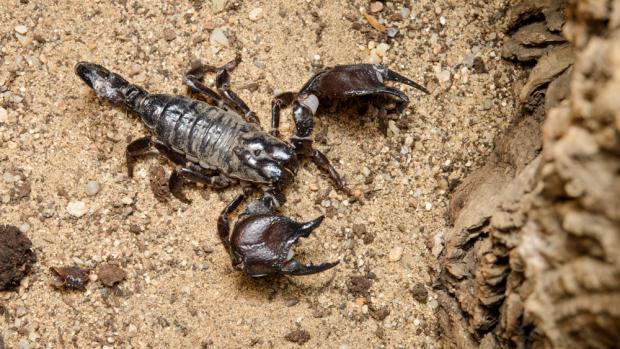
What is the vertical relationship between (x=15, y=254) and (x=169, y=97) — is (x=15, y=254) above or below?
below

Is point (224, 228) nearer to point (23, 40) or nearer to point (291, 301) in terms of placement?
point (291, 301)

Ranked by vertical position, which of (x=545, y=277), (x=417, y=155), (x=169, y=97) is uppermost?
(x=545, y=277)

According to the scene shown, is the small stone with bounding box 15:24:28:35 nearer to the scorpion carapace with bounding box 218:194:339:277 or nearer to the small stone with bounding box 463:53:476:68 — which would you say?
the scorpion carapace with bounding box 218:194:339:277

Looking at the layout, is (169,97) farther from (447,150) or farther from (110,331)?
(447,150)

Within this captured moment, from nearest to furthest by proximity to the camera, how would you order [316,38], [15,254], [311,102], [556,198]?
[556,198] < [15,254] < [311,102] < [316,38]

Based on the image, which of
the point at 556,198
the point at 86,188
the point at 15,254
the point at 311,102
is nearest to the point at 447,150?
the point at 311,102

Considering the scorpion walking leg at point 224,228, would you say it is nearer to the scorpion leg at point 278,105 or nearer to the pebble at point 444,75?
the scorpion leg at point 278,105

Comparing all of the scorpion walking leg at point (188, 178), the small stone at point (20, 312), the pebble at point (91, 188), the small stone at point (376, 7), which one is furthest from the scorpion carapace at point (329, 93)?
the small stone at point (20, 312)
